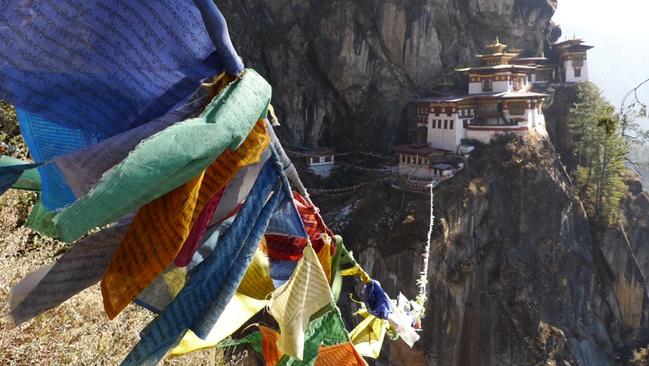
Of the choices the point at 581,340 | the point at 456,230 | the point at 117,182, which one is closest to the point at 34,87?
the point at 117,182

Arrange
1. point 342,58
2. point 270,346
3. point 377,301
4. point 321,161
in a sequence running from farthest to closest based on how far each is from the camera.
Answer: point 342,58
point 321,161
point 377,301
point 270,346

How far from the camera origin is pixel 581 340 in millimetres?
15680

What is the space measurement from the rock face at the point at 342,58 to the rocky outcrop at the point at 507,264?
3.80 metres

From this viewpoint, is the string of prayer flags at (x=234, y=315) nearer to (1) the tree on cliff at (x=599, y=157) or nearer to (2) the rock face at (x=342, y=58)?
(2) the rock face at (x=342, y=58)

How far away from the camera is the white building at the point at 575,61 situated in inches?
822

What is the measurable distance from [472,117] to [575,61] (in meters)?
7.74

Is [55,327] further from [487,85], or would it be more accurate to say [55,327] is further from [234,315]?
[487,85]

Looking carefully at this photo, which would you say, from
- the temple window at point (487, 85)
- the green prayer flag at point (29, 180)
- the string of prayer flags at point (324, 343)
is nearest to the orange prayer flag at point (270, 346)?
the string of prayer flags at point (324, 343)

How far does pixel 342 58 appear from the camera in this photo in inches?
691

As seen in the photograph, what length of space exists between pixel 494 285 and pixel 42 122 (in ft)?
49.8

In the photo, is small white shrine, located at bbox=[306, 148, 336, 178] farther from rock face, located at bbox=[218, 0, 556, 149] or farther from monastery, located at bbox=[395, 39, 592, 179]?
monastery, located at bbox=[395, 39, 592, 179]

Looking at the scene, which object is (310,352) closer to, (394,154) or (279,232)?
(279,232)

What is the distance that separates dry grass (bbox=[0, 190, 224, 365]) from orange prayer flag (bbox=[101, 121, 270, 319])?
96 cm

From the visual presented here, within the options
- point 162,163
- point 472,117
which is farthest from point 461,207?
→ point 162,163
